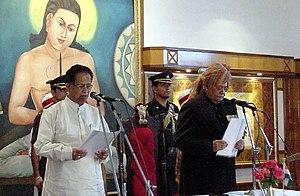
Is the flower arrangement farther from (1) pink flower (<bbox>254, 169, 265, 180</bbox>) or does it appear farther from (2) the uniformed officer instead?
(2) the uniformed officer

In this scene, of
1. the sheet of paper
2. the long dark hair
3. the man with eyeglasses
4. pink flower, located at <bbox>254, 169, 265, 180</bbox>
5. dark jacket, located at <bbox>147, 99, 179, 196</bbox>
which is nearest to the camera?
pink flower, located at <bbox>254, 169, 265, 180</bbox>

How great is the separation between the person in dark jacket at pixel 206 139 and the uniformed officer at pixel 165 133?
948 millimetres

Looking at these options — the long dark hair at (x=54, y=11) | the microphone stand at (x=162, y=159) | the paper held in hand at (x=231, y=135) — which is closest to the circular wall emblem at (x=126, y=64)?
the long dark hair at (x=54, y=11)

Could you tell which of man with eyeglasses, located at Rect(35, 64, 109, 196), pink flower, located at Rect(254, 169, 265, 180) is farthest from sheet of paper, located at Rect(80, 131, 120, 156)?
pink flower, located at Rect(254, 169, 265, 180)

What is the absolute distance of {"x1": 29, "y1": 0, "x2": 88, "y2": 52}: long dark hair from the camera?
19.4 feet

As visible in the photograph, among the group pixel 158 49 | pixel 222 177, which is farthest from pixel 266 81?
pixel 222 177

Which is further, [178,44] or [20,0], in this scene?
[178,44]

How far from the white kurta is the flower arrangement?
1042mm

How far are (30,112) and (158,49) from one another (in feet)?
5.59

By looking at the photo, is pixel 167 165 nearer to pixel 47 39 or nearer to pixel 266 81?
pixel 47 39

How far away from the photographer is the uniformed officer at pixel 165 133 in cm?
472

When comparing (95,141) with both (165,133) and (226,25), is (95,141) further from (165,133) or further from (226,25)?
(226,25)

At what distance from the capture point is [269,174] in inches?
122

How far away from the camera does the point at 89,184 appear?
347 centimetres
